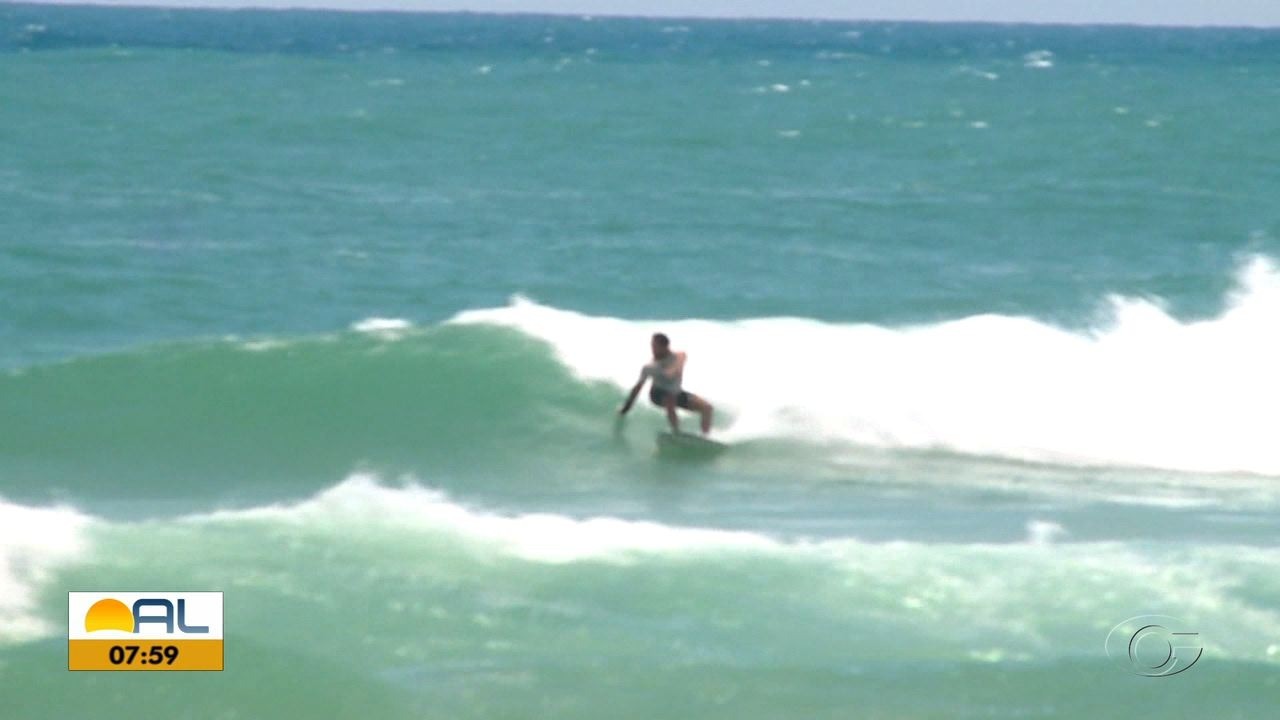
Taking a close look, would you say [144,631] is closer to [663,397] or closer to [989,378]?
[663,397]

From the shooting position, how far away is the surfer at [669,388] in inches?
583

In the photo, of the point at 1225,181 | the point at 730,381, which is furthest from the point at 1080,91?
the point at 730,381

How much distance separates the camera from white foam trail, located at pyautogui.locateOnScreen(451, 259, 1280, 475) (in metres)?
15.5

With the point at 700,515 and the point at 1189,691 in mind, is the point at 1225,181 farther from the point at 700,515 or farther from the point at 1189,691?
the point at 1189,691

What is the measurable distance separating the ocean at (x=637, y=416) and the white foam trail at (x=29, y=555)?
35 millimetres

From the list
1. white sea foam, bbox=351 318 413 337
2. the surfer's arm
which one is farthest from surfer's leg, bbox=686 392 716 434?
white sea foam, bbox=351 318 413 337

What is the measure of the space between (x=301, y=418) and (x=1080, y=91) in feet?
114

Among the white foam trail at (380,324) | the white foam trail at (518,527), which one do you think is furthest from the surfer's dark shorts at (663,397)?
the white foam trail at (380,324)

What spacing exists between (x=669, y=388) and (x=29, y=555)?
5589 mm

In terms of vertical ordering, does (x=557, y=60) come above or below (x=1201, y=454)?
above

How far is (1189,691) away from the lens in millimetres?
9203

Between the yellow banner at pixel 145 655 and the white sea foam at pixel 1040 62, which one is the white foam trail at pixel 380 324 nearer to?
the yellow banner at pixel 145 655

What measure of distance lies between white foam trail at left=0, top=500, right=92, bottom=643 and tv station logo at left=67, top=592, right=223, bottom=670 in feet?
0.76

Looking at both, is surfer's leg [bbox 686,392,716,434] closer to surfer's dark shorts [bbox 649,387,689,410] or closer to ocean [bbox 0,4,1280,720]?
surfer's dark shorts [bbox 649,387,689,410]
